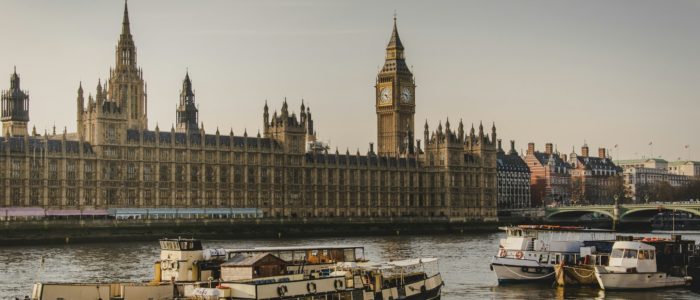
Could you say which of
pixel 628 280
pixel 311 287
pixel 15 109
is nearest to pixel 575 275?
pixel 628 280

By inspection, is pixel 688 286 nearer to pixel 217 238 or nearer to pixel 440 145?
pixel 217 238

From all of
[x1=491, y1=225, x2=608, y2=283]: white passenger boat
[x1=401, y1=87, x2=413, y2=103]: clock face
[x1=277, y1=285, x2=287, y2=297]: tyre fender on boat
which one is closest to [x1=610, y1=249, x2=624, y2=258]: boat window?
[x1=491, y1=225, x2=608, y2=283]: white passenger boat

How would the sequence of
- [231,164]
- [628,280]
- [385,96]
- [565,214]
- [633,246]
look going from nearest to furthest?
1. [628,280]
2. [633,246]
3. [231,164]
4. [565,214]
5. [385,96]

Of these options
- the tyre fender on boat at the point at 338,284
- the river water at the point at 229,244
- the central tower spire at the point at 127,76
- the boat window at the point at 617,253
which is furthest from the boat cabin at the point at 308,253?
the central tower spire at the point at 127,76

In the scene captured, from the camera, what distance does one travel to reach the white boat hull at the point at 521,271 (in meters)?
72.4

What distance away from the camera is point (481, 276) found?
78.1 metres

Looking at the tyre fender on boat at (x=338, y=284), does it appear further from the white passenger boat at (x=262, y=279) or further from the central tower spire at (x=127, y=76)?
the central tower spire at (x=127, y=76)

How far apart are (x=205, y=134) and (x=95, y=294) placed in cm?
9774

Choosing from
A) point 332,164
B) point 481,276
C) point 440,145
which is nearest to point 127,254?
point 481,276

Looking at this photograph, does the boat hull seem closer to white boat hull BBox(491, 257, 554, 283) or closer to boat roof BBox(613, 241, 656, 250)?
white boat hull BBox(491, 257, 554, 283)

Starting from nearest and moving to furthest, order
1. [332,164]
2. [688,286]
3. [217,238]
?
1. [688,286]
2. [217,238]
3. [332,164]

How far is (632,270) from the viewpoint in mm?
68875

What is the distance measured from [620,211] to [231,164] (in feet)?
195

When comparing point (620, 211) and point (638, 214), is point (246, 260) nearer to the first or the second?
point (620, 211)
